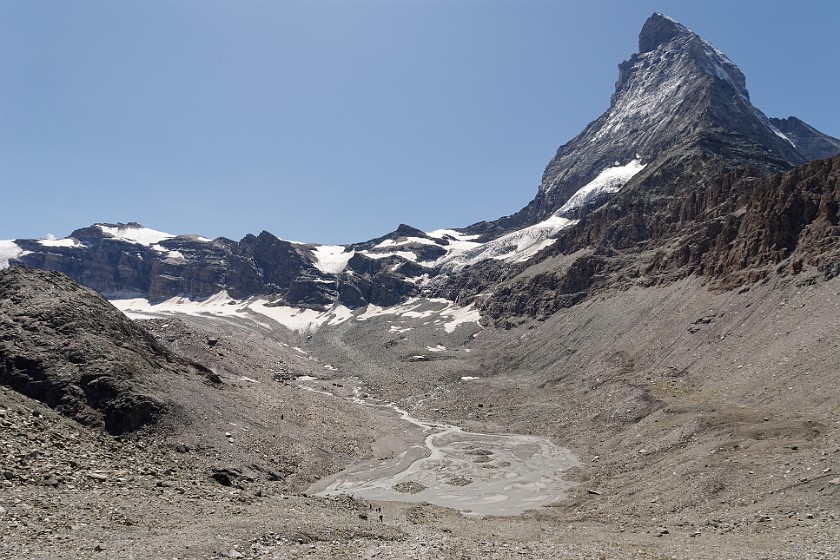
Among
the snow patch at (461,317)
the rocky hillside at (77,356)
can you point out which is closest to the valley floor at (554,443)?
the rocky hillside at (77,356)

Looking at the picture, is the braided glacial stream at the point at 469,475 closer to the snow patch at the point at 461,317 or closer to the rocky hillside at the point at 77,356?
the rocky hillside at the point at 77,356

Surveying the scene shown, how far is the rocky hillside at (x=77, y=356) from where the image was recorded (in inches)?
1679

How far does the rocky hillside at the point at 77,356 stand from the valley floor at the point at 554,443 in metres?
3.16

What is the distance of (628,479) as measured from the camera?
1697 inches

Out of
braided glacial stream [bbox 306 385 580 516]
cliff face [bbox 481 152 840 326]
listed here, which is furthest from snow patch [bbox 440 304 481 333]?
braided glacial stream [bbox 306 385 580 516]

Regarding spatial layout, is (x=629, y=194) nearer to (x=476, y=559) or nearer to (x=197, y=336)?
(x=197, y=336)

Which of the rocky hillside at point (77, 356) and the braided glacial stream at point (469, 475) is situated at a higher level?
the rocky hillside at point (77, 356)

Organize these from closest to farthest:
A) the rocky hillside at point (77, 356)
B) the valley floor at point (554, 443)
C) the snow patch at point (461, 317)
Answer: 1. the valley floor at point (554, 443)
2. the rocky hillside at point (77, 356)
3. the snow patch at point (461, 317)

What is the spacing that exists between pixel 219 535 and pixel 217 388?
146 feet

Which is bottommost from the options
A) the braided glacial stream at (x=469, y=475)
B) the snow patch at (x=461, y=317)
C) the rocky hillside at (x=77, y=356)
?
the braided glacial stream at (x=469, y=475)

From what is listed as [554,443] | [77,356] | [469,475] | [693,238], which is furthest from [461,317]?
[77,356]

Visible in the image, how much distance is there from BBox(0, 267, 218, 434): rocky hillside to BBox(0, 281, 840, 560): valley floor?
3.16 m

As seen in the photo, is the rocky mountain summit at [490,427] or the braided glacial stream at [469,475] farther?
the braided glacial stream at [469,475]

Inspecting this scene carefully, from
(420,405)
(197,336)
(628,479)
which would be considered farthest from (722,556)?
(197,336)
